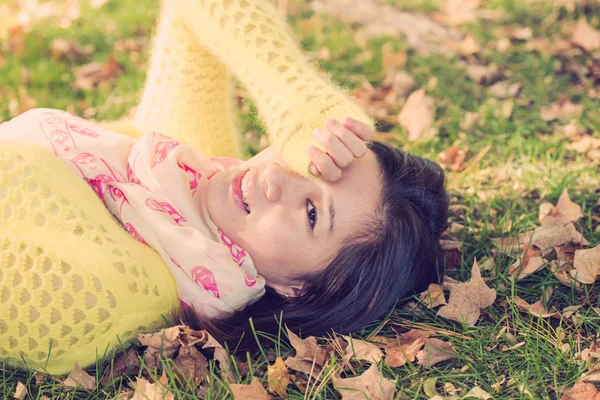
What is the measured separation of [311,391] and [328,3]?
3688 mm

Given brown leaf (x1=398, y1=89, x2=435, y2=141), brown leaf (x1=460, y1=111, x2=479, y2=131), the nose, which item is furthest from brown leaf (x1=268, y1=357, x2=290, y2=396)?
brown leaf (x1=460, y1=111, x2=479, y2=131)

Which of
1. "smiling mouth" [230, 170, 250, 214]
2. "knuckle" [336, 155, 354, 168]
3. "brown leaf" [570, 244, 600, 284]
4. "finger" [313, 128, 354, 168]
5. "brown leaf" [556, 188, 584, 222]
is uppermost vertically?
"finger" [313, 128, 354, 168]

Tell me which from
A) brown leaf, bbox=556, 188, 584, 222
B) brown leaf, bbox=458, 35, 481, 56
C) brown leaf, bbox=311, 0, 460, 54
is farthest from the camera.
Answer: brown leaf, bbox=311, 0, 460, 54

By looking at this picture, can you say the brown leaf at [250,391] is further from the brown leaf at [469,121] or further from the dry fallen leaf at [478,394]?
the brown leaf at [469,121]

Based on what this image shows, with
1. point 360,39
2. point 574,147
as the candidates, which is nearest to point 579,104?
point 574,147

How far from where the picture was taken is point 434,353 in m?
2.21

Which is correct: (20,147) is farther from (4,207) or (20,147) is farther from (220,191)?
(220,191)

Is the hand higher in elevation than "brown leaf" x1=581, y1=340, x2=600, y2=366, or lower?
higher

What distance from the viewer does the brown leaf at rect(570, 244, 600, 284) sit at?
2428mm

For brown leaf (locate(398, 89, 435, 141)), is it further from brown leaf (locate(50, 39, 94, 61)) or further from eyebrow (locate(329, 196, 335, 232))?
brown leaf (locate(50, 39, 94, 61))

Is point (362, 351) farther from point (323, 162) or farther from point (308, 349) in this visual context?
point (323, 162)

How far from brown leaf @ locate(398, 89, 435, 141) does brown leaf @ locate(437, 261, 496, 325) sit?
1271 millimetres

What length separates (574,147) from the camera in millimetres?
3271

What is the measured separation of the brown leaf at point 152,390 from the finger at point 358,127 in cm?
99
